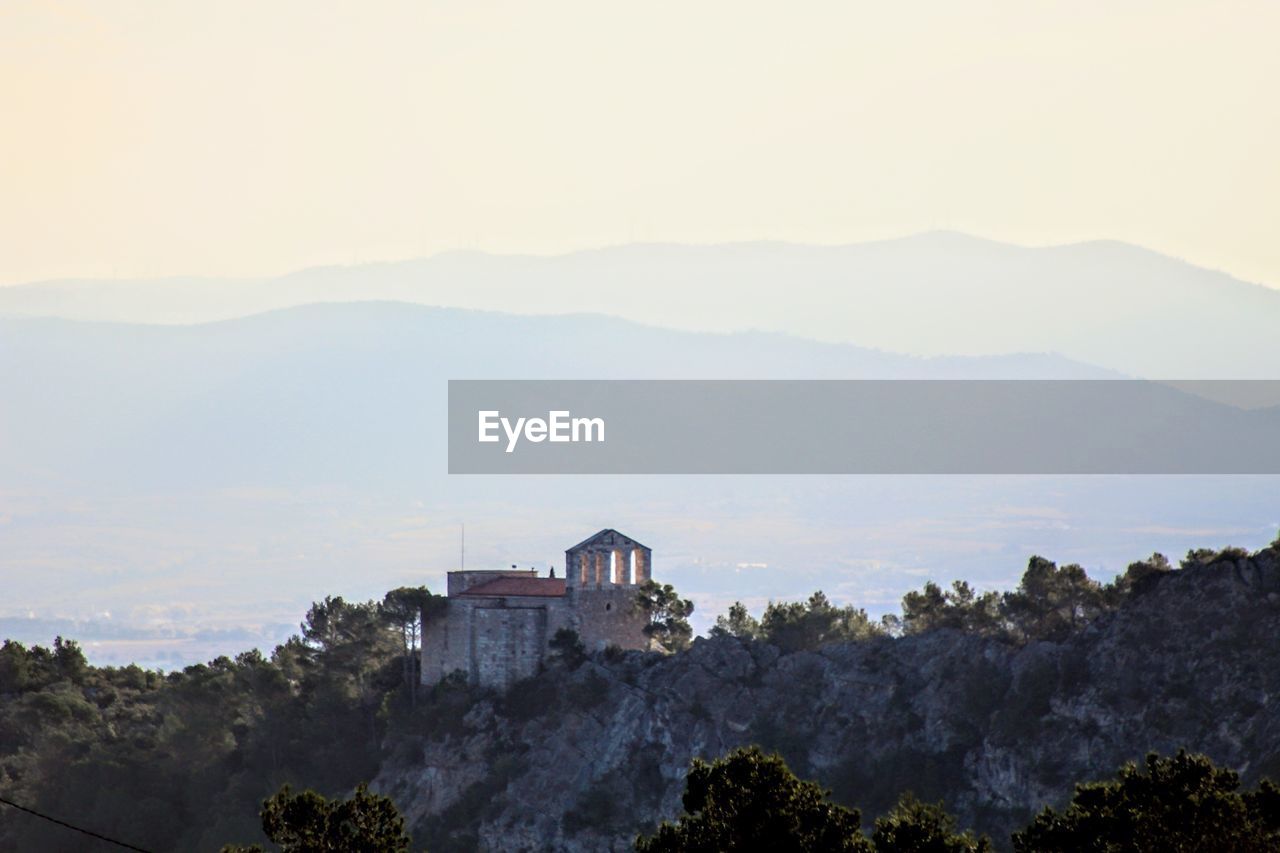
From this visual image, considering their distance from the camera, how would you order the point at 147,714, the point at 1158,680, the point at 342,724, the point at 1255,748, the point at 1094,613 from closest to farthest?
the point at 1255,748 → the point at 1158,680 → the point at 1094,613 → the point at 342,724 → the point at 147,714

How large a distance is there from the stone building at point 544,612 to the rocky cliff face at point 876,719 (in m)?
1.34

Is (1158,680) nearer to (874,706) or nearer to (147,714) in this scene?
(874,706)

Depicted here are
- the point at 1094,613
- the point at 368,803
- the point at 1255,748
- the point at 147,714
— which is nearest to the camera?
the point at 368,803

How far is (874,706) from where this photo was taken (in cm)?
11756

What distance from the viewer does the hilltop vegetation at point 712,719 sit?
4235 inches

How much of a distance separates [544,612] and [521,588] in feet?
6.93

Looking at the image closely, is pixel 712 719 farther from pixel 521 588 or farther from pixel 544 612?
pixel 521 588

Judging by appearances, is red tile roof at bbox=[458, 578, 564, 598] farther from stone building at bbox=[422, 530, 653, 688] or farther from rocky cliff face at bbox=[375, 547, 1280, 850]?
rocky cliff face at bbox=[375, 547, 1280, 850]

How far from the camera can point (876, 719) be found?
117 meters

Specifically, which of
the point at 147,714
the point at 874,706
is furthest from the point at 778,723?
the point at 147,714

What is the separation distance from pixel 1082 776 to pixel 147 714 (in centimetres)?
6248

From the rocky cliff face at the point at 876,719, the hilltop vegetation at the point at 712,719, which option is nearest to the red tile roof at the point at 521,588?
the hilltop vegetation at the point at 712,719

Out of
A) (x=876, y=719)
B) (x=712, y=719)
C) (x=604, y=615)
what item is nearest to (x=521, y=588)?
(x=604, y=615)

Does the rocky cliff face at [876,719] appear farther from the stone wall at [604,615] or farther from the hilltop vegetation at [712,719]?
the stone wall at [604,615]
